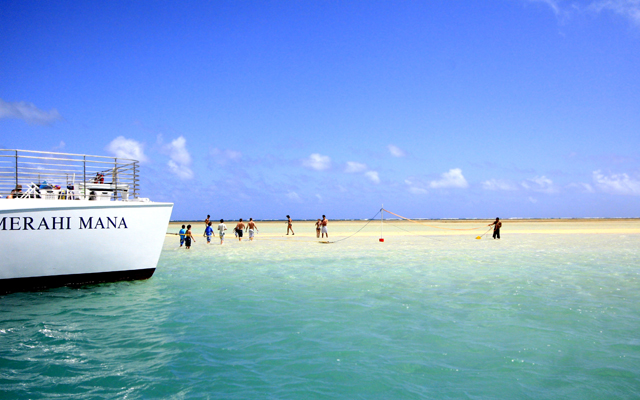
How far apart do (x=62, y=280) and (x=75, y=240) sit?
1182 millimetres

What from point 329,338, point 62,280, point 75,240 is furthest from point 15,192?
point 329,338

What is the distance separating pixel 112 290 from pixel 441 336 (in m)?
8.58

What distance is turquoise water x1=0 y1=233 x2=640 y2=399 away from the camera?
4938 millimetres

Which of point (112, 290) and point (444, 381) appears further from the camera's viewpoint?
point (112, 290)

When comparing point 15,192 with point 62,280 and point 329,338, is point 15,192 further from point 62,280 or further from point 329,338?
point 329,338

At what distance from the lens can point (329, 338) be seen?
669 cm

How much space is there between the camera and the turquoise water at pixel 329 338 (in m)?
4.94

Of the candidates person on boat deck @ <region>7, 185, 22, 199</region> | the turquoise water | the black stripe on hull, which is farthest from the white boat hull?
person on boat deck @ <region>7, 185, 22, 199</region>

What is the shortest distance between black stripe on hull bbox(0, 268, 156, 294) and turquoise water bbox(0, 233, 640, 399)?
0.20m

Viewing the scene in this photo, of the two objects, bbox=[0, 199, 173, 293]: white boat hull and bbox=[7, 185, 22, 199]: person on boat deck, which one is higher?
bbox=[7, 185, 22, 199]: person on boat deck

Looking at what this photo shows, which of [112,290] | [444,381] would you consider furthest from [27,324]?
[444,381]

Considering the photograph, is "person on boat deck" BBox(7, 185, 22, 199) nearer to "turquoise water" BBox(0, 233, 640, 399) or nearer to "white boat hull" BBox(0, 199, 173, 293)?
"white boat hull" BBox(0, 199, 173, 293)

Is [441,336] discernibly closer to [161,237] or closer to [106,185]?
[161,237]

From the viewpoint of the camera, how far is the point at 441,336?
6.74 metres
